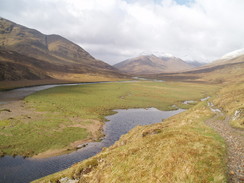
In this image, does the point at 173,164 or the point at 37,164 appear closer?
the point at 173,164

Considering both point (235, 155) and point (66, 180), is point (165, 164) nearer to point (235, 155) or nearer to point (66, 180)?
point (235, 155)

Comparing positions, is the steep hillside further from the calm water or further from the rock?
the calm water

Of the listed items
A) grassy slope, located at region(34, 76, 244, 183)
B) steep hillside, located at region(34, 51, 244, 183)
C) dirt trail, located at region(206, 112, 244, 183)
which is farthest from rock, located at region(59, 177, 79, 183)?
dirt trail, located at region(206, 112, 244, 183)

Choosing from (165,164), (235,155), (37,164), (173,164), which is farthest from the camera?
(37,164)

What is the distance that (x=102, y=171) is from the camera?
53.4ft

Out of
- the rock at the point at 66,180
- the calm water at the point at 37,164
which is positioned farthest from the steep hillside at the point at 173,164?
the calm water at the point at 37,164

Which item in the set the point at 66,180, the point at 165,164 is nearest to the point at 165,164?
the point at 165,164

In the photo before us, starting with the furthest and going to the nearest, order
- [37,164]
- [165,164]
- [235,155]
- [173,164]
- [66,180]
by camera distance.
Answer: [37,164]
[66,180]
[235,155]
[165,164]
[173,164]

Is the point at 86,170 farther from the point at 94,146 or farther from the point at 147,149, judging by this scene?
the point at 94,146

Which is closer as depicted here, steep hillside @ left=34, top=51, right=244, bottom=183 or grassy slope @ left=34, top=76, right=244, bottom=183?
steep hillside @ left=34, top=51, right=244, bottom=183

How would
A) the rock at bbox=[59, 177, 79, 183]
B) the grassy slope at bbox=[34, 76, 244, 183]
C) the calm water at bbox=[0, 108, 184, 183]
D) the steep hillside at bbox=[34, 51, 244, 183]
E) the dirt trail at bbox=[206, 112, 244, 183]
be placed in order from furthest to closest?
1. the calm water at bbox=[0, 108, 184, 183]
2. the rock at bbox=[59, 177, 79, 183]
3. the grassy slope at bbox=[34, 76, 244, 183]
4. the steep hillside at bbox=[34, 51, 244, 183]
5. the dirt trail at bbox=[206, 112, 244, 183]

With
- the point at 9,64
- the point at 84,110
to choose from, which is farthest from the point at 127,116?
the point at 9,64

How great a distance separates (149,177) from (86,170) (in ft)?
25.2

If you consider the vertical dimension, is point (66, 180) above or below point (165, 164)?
below
